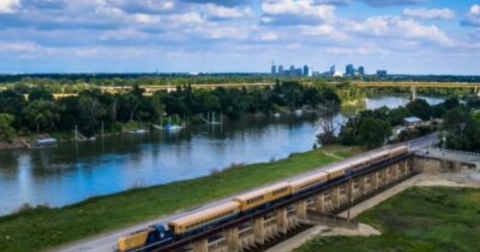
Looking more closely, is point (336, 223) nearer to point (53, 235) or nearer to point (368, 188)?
point (368, 188)

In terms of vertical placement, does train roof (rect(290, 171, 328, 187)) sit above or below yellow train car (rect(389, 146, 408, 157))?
above

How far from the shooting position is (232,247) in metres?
32.9

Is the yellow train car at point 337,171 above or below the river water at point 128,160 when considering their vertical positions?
above

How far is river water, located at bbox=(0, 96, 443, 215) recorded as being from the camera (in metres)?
51.2

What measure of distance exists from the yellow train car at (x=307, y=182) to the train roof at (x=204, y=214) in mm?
6967

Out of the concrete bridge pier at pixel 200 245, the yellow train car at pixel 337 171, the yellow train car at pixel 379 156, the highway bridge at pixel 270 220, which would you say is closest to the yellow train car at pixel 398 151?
the yellow train car at pixel 379 156

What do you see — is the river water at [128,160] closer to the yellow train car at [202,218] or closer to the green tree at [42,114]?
the green tree at [42,114]

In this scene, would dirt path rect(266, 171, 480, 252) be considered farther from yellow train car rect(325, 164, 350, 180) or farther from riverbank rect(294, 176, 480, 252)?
yellow train car rect(325, 164, 350, 180)

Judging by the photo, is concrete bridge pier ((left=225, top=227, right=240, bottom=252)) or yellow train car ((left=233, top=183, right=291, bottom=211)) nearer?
concrete bridge pier ((left=225, top=227, right=240, bottom=252))

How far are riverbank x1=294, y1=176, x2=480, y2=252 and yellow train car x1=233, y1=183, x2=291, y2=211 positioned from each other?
151 inches

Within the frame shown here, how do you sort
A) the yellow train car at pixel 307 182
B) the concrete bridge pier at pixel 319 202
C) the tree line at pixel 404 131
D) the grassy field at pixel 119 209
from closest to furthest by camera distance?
1. the grassy field at pixel 119 209
2. the yellow train car at pixel 307 182
3. the concrete bridge pier at pixel 319 202
4. the tree line at pixel 404 131

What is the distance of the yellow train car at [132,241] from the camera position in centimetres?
2609

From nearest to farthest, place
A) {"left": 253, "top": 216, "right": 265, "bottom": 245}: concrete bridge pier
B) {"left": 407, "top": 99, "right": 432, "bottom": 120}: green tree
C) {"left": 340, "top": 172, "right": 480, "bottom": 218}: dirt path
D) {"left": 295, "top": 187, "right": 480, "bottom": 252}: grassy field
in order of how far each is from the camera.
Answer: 1. {"left": 295, "top": 187, "right": 480, "bottom": 252}: grassy field
2. {"left": 253, "top": 216, "right": 265, "bottom": 245}: concrete bridge pier
3. {"left": 340, "top": 172, "right": 480, "bottom": 218}: dirt path
4. {"left": 407, "top": 99, "right": 432, "bottom": 120}: green tree

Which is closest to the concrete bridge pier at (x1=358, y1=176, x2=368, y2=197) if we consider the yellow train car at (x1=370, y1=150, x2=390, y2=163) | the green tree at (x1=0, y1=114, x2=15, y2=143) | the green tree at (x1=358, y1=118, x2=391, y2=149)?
the yellow train car at (x1=370, y1=150, x2=390, y2=163)
